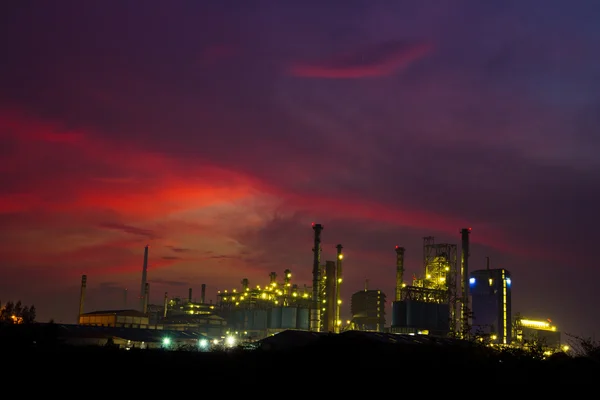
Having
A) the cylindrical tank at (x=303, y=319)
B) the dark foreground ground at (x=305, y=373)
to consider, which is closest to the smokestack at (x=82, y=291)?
the cylindrical tank at (x=303, y=319)

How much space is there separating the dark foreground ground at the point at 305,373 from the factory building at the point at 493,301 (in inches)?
3306

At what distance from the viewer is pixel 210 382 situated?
31.9 meters

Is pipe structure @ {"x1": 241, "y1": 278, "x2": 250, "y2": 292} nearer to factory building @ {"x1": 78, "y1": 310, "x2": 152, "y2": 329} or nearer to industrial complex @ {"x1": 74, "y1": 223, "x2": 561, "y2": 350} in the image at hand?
industrial complex @ {"x1": 74, "y1": 223, "x2": 561, "y2": 350}

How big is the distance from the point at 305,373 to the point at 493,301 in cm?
9727

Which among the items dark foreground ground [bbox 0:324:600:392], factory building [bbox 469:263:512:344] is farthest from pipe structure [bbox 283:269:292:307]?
dark foreground ground [bbox 0:324:600:392]

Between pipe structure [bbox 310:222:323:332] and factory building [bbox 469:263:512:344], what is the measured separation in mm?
29615

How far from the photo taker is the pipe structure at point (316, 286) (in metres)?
118

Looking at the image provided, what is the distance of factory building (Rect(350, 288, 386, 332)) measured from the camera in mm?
143500

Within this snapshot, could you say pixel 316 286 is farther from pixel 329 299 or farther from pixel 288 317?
pixel 288 317

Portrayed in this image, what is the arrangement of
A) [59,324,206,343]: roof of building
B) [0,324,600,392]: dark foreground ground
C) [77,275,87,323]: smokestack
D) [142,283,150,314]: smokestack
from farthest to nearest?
[142,283,150,314]: smokestack → [77,275,87,323]: smokestack → [59,324,206,343]: roof of building → [0,324,600,392]: dark foreground ground

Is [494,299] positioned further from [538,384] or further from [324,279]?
[538,384]

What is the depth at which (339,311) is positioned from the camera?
126 metres

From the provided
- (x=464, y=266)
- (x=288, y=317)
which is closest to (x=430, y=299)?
(x=464, y=266)

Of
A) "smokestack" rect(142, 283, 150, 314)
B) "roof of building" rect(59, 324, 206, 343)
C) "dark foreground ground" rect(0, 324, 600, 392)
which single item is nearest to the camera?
"dark foreground ground" rect(0, 324, 600, 392)
